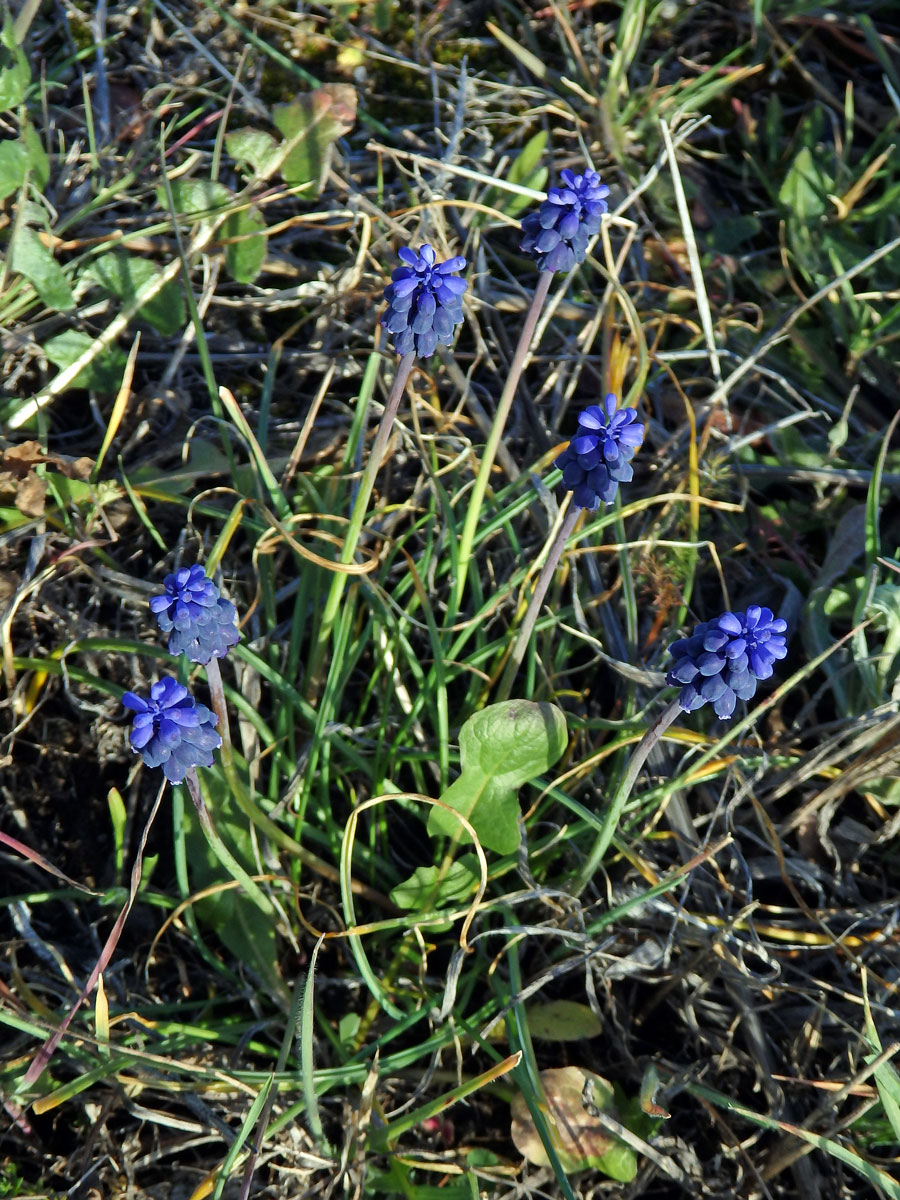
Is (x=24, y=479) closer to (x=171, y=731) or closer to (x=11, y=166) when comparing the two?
(x=11, y=166)

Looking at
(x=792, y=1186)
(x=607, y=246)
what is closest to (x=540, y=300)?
(x=607, y=246)

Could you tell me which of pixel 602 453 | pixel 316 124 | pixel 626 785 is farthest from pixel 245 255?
pixel 626 785

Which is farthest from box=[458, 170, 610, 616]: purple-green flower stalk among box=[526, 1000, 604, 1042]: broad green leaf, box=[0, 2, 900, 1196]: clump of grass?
box=[526, 1000, 604, 1042]: broad green leaf

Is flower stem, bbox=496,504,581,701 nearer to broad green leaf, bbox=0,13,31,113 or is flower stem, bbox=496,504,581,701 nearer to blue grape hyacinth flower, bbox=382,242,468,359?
blue grape hyacinth flower, bbox=382,242,468,359

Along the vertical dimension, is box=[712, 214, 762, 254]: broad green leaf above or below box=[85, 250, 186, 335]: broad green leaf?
below

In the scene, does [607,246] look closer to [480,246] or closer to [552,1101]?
[480,246]

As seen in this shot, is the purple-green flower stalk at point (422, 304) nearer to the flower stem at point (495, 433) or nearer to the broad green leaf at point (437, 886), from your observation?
the flower stem at point (495, 433)
